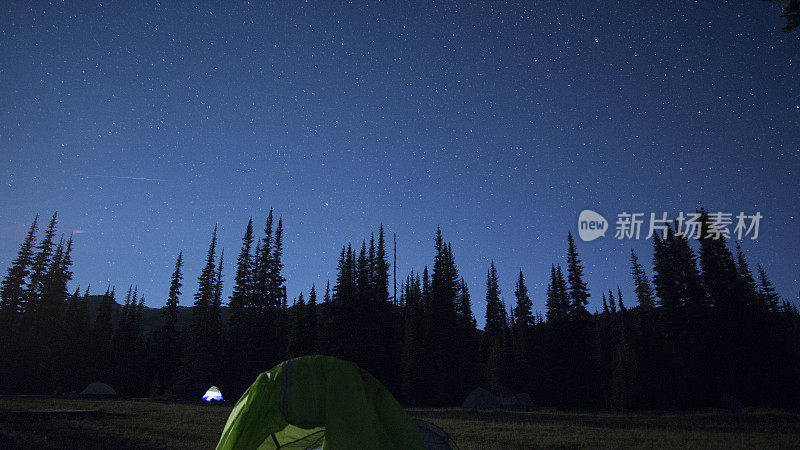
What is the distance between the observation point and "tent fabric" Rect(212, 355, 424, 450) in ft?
16.7

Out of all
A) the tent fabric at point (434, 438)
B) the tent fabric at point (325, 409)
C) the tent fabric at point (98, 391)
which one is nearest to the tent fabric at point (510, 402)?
the tent fabric at point (434, 438)

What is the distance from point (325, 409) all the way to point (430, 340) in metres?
43.0

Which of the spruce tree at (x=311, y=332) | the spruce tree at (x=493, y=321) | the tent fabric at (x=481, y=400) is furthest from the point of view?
the spruce tree at (x=493, y=321)

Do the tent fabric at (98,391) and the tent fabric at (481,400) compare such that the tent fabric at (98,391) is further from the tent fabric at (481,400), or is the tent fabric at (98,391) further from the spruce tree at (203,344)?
the tent fabric at (481,400)

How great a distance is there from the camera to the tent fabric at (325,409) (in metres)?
5.10

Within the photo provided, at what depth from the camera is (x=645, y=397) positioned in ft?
146

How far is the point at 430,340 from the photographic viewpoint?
46719mm

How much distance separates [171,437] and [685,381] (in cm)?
4317

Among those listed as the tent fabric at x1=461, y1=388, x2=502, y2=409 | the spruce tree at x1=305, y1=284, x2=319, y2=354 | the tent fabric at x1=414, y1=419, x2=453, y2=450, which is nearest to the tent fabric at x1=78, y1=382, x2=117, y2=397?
the spruce tree at x1=305, y1=284, x2=319, y2=354

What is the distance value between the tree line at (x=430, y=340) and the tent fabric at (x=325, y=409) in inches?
1528

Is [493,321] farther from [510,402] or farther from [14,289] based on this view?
[14,289]

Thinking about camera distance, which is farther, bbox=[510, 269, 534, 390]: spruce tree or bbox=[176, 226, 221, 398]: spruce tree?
bbox=[510, 269, 534, 390]: spruce tree

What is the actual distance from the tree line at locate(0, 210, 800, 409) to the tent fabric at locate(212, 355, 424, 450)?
1528 inches

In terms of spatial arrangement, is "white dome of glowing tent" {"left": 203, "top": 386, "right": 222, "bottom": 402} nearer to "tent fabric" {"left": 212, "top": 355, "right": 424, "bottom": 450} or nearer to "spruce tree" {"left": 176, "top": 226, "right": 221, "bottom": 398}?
"spruce tree" {"left": 176, "top": 226, "right": 221, "bottom": 398}
